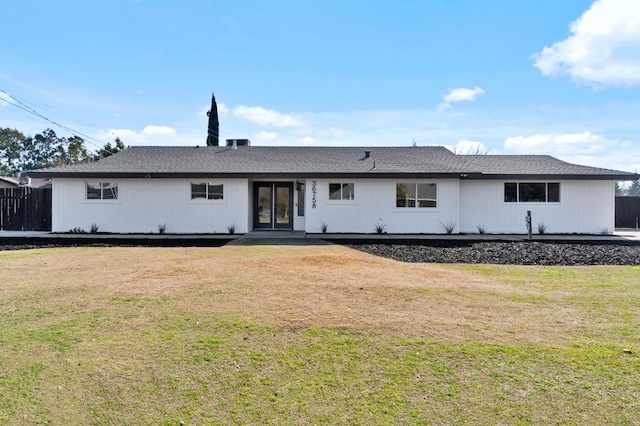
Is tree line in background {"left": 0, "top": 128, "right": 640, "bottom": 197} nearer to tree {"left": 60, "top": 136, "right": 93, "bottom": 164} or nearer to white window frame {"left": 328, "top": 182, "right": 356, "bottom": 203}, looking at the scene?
tree {"left": 60, "top": 136, "right": 93, "bottom": 164}

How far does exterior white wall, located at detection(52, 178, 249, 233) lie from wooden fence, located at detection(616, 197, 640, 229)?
19.7m

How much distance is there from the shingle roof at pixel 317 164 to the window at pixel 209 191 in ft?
2.07

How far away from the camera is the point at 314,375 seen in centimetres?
323

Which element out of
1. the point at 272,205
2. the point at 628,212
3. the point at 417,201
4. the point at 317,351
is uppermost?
the point at 417,201

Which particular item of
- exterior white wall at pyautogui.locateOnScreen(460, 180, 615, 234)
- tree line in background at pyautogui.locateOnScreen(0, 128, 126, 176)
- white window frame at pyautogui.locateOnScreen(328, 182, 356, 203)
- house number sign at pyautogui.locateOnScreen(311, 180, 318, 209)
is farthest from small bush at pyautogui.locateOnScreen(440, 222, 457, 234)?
tree line in background at pyautogui.locateOnScreen(0, 128, 126, 176)

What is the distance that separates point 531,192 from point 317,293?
46.6 feet

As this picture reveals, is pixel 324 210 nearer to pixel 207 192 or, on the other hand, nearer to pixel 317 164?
pixel 317 164

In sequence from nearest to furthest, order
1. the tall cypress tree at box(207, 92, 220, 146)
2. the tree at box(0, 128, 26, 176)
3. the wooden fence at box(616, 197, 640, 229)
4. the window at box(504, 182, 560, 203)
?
1. the window at box(504, 182, 560, 203)
2. the wooden fence at box(616, 197, 640, 229)
3. the tall cypress tree at box(207, 92, 220, 146)
4. the tree at box(0, 128, 26, 176)

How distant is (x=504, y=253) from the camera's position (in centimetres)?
1066

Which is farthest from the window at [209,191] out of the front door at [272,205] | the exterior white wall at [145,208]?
the front door at [272,205]

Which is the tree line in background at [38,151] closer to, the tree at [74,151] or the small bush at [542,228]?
the tree at [74,151]

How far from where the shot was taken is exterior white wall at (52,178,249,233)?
16.2m

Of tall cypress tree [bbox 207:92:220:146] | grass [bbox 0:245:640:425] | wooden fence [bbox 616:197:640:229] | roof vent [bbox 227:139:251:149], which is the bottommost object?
grass [bbox 0:245:640:425]

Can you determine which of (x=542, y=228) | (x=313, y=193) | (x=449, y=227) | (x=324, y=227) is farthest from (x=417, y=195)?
(x=542, y=228)
